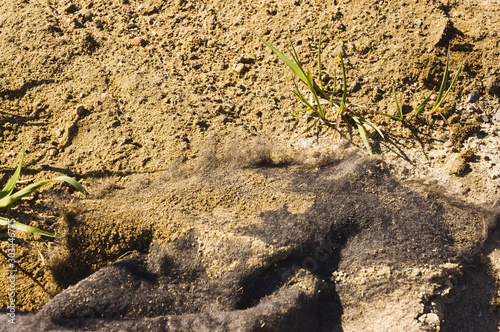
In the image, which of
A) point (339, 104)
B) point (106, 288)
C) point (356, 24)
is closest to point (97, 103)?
point (106, 288)

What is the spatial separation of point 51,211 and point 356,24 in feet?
5.05

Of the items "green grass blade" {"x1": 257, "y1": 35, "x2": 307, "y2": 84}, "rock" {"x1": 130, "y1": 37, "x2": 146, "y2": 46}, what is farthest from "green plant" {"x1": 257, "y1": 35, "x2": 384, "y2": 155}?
"rock" {"x1": 130, "y1": 37, "x2": 146, "y2": 46}

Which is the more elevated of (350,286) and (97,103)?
(97,103)

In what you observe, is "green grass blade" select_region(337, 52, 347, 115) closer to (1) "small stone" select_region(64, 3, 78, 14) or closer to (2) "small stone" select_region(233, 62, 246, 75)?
(2) "small stone" select_region(233, 62, 246, 75)

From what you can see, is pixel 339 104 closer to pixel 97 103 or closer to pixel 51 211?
pixel 97 103

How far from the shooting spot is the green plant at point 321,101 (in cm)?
208

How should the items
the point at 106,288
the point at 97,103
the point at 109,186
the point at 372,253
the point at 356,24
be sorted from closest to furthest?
the point at 106,288, the point at 372,253, the point at 109,186, the point at 97,103, the point at 356,24

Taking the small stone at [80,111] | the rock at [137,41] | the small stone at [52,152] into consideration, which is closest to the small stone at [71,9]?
the rock at [137,41]

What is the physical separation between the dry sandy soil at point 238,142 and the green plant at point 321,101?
46 millimetres

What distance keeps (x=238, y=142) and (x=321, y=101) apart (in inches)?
16.6

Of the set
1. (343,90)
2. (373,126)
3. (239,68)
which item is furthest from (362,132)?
(239,68)

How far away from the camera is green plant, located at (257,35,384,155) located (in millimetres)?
2080

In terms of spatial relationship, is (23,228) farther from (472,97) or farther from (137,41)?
(472,97)

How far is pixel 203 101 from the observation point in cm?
219
